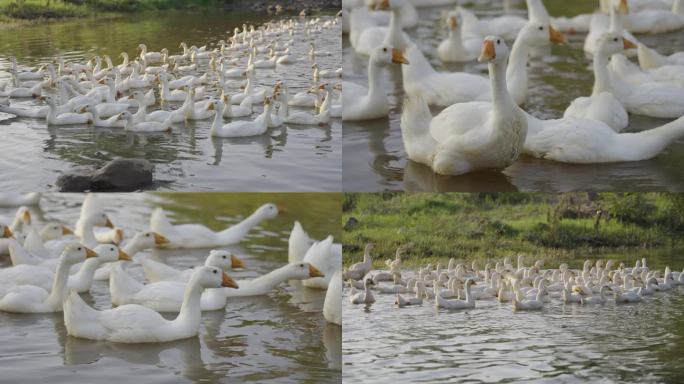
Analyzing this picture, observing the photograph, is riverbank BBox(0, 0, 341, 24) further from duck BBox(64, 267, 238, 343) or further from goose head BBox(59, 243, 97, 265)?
duck BBox(64, 267, 238, 343)

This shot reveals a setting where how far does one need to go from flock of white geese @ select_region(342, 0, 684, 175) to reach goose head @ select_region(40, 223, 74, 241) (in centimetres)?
258

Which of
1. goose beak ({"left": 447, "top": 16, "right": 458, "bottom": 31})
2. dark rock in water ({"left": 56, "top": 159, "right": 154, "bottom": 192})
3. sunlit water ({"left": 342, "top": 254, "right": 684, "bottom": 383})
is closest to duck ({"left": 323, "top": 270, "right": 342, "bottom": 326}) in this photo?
sunlit water ({"left": 342, "top": 254, "right": 684, "bottom": 383})

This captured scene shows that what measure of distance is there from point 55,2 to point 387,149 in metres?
4.20

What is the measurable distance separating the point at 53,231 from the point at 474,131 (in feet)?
13.2

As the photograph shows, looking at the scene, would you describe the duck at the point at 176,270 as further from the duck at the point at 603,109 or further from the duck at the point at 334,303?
the duck at the point at 603,109

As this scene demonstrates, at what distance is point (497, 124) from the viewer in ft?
21.4

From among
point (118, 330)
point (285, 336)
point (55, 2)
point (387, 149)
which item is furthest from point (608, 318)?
point (55, 2)

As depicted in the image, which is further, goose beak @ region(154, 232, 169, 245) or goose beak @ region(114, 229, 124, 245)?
goose beak @ region(114, 229, 124, 245)

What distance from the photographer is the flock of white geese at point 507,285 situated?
8289mm

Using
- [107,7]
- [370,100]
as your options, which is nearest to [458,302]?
[370,100]

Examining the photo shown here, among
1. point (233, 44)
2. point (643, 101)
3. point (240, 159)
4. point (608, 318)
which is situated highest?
point (233, 44)

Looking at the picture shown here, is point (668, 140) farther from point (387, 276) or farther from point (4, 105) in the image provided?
point (4, 105)

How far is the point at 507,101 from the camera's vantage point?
6.54 m

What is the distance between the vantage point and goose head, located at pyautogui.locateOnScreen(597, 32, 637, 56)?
28.7ft
